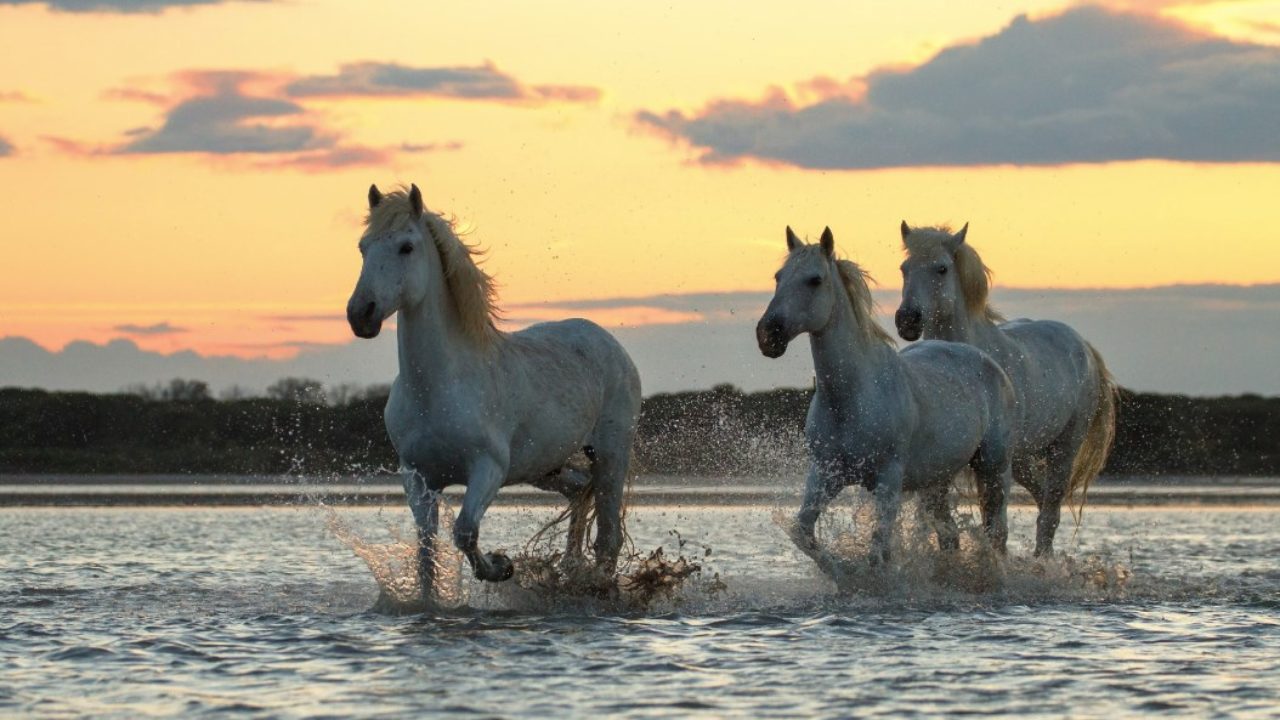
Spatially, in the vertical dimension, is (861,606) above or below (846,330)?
below

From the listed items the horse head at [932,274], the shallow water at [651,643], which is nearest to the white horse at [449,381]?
the shallow water at [651,643]

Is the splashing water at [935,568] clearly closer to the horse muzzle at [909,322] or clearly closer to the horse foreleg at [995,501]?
the horse foreleg at [995,501]

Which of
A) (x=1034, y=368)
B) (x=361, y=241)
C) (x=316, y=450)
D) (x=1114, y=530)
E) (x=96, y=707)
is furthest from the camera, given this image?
(x=316, y=450)

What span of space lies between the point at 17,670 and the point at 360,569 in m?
5.13

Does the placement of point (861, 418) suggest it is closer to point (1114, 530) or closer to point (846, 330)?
point (846, 330)

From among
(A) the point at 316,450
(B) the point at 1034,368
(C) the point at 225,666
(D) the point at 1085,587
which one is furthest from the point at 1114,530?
(A) the point at 316,450

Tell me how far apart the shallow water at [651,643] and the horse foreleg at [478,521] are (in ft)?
1.00

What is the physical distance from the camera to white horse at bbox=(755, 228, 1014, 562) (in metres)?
10.1

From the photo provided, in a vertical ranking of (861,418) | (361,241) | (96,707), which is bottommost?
(96,707)

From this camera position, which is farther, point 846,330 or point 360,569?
point 360,569

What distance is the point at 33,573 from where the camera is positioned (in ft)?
40.2

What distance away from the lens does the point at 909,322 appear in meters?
12.0

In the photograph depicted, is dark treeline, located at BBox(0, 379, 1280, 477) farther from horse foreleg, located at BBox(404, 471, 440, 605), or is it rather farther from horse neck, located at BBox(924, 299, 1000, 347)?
horse foreleg, located at BBox(404, 471, 440, 605)

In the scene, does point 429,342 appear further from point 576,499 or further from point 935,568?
point 935,568
